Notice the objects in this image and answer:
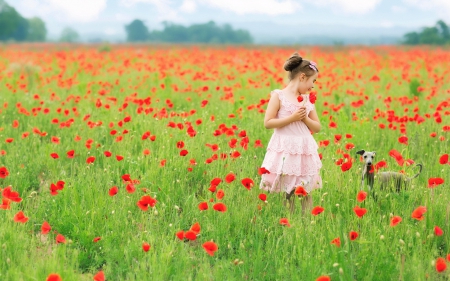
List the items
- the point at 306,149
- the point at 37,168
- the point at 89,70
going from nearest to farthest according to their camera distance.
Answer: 1. the point at 306,149
2. the point at 37,168
3. the point at 89,70

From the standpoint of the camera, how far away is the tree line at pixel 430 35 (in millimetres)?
30023

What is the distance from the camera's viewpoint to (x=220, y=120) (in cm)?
596

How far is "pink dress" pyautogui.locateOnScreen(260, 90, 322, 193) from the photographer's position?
147 inches

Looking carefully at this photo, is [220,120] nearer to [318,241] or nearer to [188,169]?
[188,169]

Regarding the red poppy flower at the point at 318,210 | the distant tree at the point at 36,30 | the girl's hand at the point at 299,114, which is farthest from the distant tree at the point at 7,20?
the red poppy flower at the point at 318,210

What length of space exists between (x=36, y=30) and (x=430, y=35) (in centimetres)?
5701

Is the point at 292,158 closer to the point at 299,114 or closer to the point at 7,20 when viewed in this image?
the point at 299,114

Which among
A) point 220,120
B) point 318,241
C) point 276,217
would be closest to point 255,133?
point 220,120

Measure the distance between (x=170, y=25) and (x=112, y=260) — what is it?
76.3 metres

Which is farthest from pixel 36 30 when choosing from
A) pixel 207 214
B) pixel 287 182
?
pixel 207 214

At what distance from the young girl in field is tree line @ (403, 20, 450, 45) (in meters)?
28.7

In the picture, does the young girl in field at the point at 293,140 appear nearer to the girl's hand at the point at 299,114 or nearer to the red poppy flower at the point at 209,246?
the girl's hand at the point at 299,114

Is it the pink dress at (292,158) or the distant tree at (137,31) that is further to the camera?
the distant tree at (137,31)

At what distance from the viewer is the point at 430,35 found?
30438 mm
